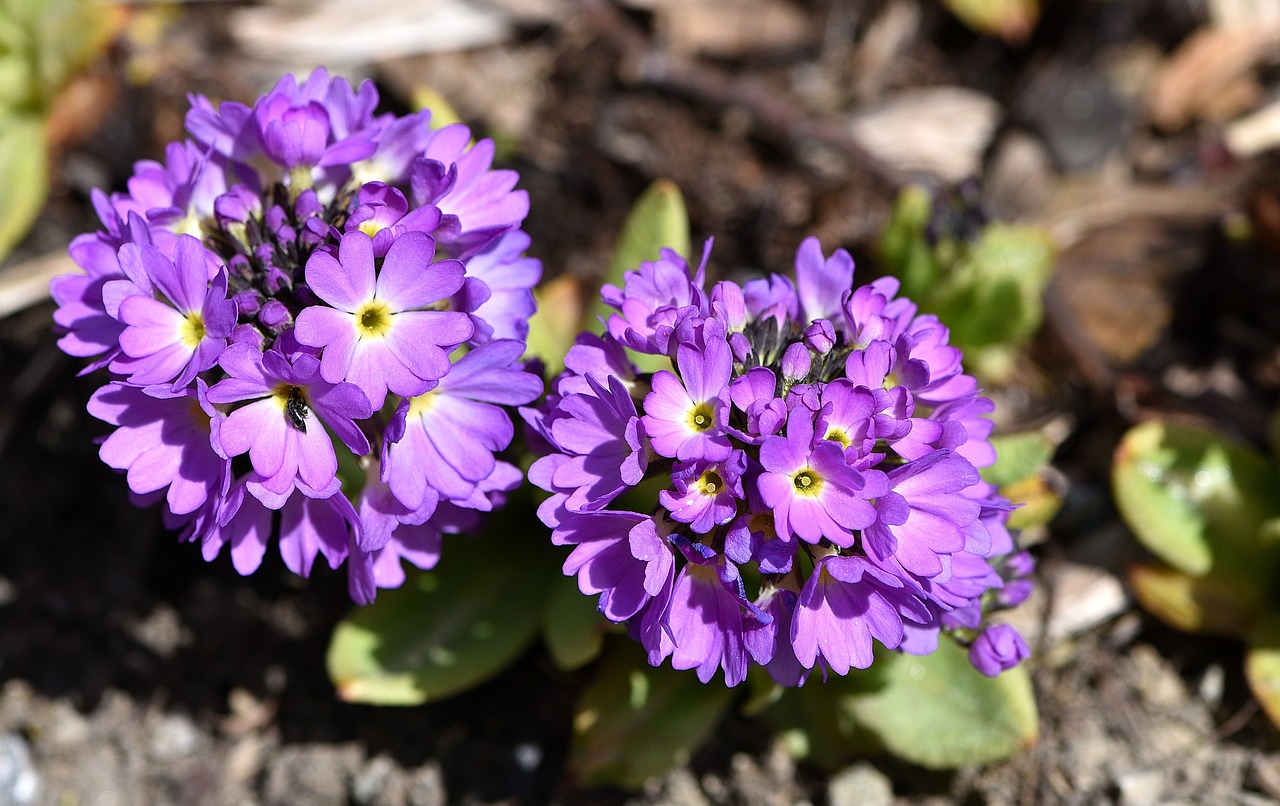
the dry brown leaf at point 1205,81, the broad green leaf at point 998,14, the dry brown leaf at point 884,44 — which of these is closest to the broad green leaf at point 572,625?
the dry brown leaf at point 884,44

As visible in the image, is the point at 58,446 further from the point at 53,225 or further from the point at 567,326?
the point at 567,326

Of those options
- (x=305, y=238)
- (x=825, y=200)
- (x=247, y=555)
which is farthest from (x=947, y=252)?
(x=247, y=555)

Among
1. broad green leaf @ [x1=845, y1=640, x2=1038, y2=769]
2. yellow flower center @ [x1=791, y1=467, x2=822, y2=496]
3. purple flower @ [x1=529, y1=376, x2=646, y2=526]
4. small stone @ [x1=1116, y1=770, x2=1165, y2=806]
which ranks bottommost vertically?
small stone @ [x1=1116, y1=770, x2=1165, y2=806]

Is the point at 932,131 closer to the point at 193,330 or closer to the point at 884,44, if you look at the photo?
the point at 884,44

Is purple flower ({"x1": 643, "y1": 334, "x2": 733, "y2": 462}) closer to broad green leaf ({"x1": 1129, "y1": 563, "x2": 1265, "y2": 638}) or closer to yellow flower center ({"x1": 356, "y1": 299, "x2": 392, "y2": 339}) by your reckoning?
yellow flower center ({"x1": 356, "y1": 299, "x2": 392, "y2": 339})

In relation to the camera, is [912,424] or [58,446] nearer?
[912,424]

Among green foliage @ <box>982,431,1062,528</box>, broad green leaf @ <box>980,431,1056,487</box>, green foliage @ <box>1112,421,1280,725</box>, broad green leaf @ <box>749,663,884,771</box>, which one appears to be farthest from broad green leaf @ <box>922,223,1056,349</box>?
broad green leaf @ <box>749,663,884,771</box>
